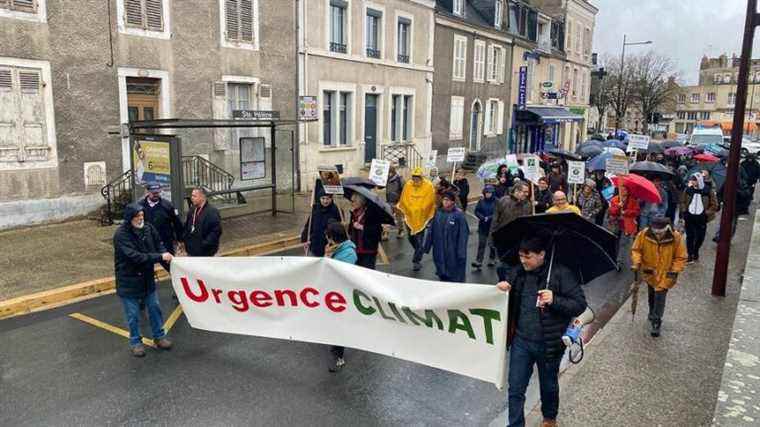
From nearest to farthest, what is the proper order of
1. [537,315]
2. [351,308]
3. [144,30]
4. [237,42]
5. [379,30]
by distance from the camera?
[537,315] < [351,308] < [144,30] < [237,42] < [379,30]

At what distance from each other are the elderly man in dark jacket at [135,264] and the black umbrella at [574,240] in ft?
12.0

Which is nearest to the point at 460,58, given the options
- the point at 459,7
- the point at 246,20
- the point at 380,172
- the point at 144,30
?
the point at 459,7

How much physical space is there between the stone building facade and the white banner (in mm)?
8149

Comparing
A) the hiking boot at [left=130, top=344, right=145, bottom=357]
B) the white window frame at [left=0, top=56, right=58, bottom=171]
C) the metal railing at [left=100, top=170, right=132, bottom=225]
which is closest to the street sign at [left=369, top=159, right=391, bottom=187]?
the metal railing at [left=100, top=170, right=132, bottom=225]

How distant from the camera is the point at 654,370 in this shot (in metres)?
5.97

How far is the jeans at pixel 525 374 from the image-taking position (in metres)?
4.46

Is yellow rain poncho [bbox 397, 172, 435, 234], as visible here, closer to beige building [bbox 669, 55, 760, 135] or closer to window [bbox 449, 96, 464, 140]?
window [bbox 449, 96, 464, 140]

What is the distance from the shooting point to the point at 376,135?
22.4m

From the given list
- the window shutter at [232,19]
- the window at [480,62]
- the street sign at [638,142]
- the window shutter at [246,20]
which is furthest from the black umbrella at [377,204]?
the window at [480,62]

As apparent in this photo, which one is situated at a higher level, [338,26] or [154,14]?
[338,26]

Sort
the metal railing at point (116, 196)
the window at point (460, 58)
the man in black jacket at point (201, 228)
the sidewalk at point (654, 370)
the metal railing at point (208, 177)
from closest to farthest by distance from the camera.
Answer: the sidewalk at point (654, 370) < the man in black jacket at point (201, 228) < the metal railing at point (116, 196) < the metal railing at point (208, 177) < the window at point (460, 58)

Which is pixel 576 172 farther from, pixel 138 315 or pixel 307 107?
pixel 138 315

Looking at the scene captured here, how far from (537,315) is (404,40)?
20.2 m

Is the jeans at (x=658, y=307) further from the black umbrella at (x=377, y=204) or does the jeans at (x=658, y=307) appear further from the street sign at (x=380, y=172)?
the street sign at (x=380, y=172)
